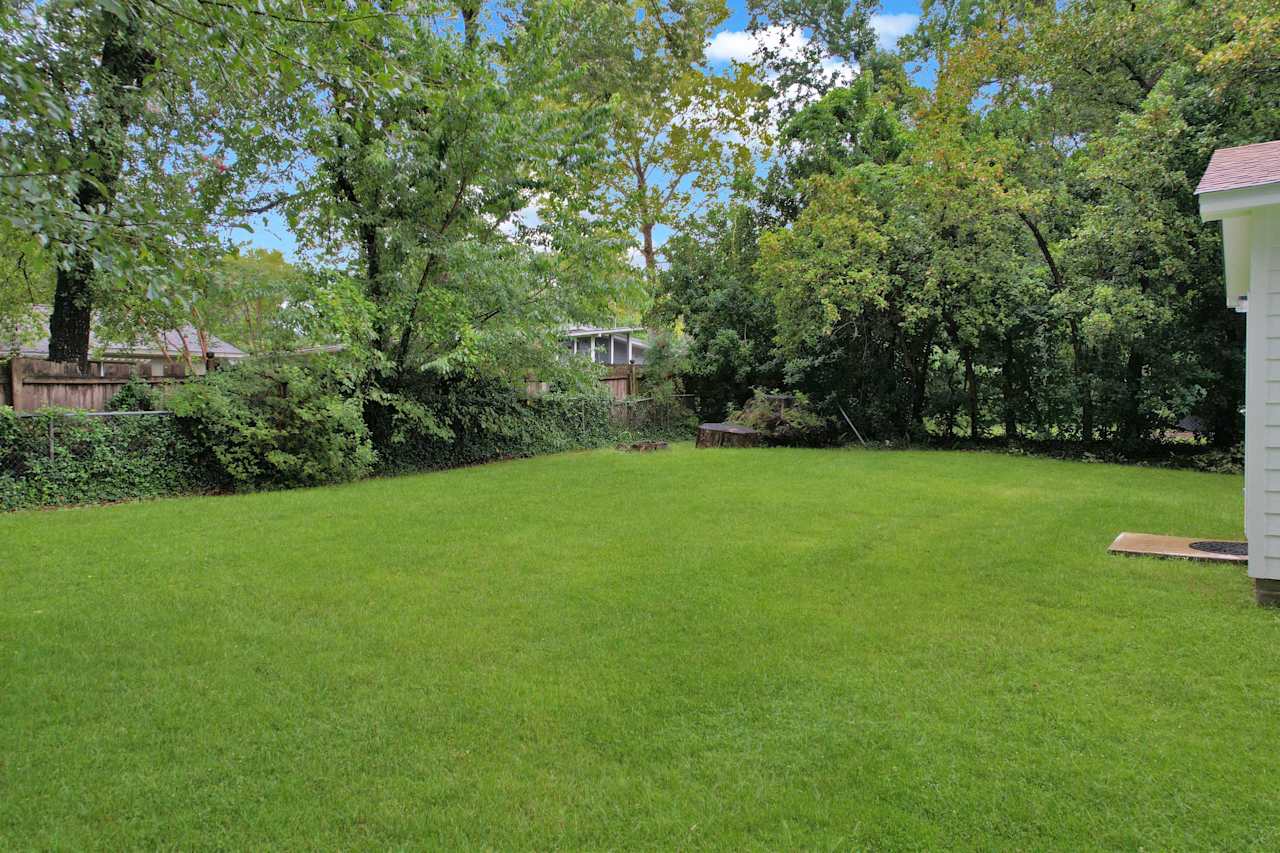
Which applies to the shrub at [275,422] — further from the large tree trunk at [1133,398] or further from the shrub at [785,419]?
the large tree trunk at [1133,398]

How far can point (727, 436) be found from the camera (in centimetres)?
1387

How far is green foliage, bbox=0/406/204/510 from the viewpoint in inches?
288

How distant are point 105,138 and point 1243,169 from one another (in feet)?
35.8

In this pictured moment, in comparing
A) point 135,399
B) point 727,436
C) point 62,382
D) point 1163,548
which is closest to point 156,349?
point 135,399

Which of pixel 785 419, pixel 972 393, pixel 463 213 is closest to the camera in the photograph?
pixel 463 213

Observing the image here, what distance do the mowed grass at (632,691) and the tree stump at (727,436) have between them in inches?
299

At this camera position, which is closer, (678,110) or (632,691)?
(632,691)

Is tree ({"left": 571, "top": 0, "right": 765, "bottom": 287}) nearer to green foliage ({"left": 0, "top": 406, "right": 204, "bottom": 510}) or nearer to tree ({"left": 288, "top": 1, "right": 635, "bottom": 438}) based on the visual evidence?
tree ({"left": 288, "top": 1, "right": 635, "bottom": 438})

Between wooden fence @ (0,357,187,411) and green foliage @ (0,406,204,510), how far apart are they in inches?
12.3

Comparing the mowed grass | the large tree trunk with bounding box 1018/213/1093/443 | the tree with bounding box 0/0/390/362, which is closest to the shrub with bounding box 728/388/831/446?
the large tree trunk with bounding box 1018/213/1093/443

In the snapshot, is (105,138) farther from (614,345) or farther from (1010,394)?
(614,345)

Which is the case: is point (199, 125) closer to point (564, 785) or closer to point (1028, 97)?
point (564, 785)

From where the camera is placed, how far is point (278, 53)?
357 centimetres

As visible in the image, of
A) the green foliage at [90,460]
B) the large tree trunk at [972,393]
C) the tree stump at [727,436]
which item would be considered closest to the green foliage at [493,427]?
the tree stump at [727,436]
